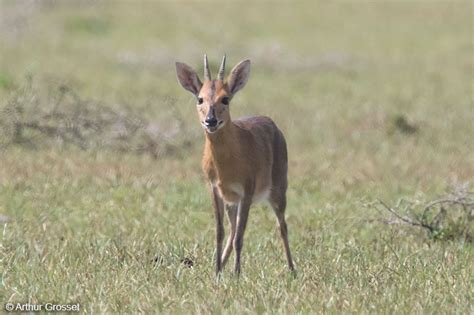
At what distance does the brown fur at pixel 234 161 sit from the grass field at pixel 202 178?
304mm

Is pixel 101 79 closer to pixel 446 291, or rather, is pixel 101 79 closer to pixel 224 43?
pixel 224 43

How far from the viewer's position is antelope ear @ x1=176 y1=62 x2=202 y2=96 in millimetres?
7340

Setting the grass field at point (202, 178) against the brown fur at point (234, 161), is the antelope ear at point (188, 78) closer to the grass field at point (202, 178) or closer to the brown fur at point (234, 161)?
the brown fur at point (234, 161)

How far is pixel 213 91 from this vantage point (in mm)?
7105

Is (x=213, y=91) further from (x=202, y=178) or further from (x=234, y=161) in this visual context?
(x=202, y=178)

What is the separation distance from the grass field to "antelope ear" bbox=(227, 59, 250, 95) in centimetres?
112

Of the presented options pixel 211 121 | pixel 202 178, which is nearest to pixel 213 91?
pixel 211 121

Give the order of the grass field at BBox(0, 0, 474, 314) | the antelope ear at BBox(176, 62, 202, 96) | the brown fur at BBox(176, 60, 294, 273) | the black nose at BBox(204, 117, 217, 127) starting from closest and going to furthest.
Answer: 1. the grass field at BBox(0, 0, 474, 314)
2. the black nose at BBox(204, 117, 217, 127)
3. the brown fur at BBox(176, 60, 294, 273)
4. the antelope ear at BBox(176, 62, 202, 96)

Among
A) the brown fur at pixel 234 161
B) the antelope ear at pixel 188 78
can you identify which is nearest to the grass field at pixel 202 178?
the brown fur at pixel 234 161

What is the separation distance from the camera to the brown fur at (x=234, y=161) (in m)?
7.14

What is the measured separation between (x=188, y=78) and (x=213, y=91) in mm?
343

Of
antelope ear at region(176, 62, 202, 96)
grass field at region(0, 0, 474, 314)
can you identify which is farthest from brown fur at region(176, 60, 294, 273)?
grass field at region(0, 0, 474, 314)

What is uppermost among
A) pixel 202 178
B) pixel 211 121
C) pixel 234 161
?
pixel 211 121

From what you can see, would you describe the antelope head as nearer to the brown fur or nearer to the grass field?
the brown fur
